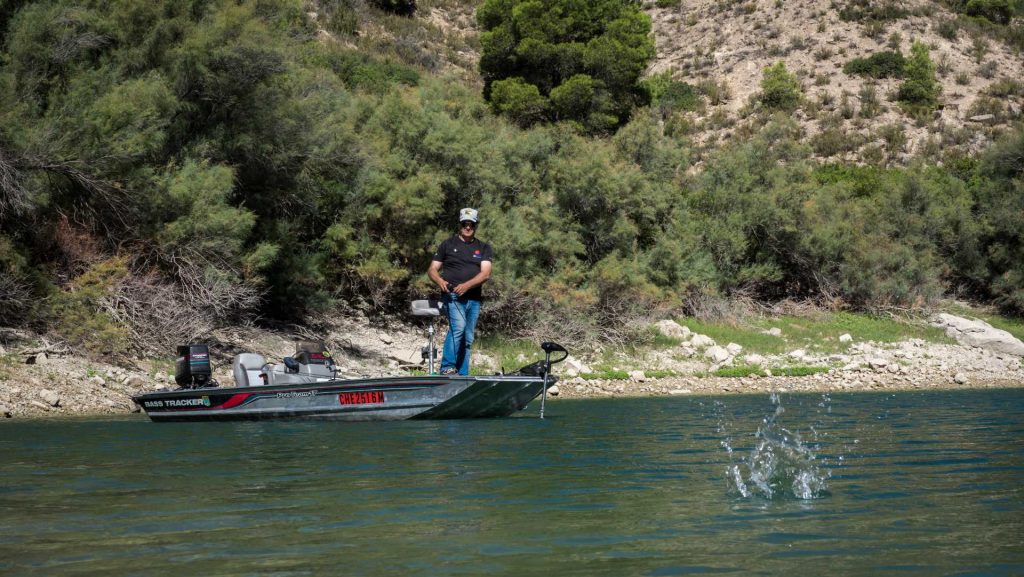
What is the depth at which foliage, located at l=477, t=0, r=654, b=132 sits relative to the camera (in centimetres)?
3906

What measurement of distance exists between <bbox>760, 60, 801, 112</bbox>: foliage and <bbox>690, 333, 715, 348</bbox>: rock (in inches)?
1220

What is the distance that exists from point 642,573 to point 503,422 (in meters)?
8.51

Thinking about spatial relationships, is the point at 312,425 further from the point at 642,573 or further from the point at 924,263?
the point at 924,263

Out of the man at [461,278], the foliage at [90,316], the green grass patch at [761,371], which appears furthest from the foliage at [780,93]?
the man at [461,278]

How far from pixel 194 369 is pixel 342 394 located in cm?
282

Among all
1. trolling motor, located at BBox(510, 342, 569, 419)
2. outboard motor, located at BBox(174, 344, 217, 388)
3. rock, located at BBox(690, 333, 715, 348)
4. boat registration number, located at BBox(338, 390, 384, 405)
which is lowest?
rock, located at BBox(690, 333, 715, 348)

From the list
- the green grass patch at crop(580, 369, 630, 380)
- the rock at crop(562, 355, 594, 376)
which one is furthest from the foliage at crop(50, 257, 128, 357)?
the green grass patch at crop(580, 369, 630, 380)

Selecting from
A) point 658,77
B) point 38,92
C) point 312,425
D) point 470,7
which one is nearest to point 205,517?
point 312,425

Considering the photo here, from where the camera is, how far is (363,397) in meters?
13.3

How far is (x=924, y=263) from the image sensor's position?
1325 inches

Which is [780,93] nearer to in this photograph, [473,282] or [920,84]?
[920,84]

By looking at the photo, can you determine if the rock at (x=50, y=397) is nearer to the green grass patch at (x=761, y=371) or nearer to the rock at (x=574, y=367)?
the rock at (x=574, y=367)

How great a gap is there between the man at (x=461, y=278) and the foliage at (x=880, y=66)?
167ft

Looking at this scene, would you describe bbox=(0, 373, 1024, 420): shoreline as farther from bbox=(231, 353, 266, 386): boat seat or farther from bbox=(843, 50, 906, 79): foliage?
bbox=(843, 50, 906, 79): foliage
